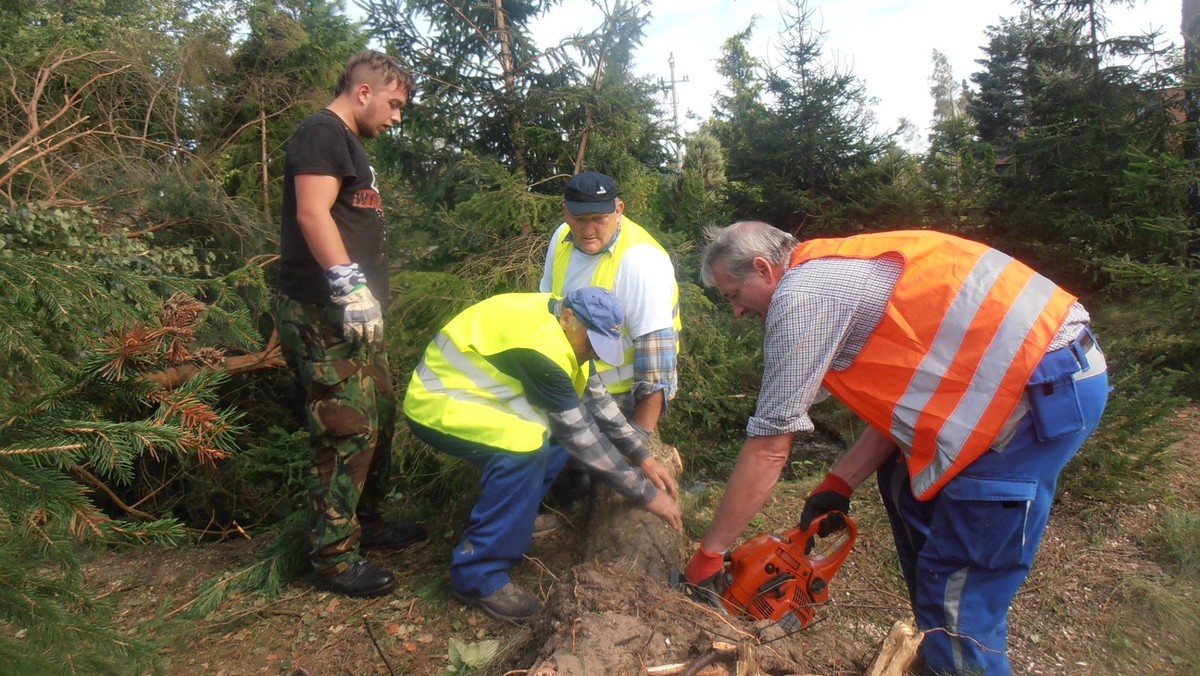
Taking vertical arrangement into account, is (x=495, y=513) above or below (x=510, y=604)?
above

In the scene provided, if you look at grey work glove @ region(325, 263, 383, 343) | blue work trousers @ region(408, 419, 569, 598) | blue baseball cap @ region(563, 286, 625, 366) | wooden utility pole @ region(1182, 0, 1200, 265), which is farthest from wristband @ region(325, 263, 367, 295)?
wooden utility pole @ region(1182, 0, 1200, 265)

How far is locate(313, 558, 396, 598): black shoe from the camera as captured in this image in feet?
9.54

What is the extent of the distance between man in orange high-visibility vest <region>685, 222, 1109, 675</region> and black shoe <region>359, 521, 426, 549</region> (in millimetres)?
1828

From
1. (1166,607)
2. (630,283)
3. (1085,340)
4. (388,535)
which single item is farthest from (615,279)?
(1166,607)

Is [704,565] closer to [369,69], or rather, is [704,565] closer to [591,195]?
[591,195]

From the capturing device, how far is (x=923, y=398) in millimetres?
2121

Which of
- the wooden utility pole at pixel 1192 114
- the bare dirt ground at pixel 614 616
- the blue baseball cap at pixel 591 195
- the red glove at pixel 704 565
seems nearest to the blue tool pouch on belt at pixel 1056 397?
the bare dirt ground at pixel 614 616

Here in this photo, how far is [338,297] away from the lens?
8.55ft

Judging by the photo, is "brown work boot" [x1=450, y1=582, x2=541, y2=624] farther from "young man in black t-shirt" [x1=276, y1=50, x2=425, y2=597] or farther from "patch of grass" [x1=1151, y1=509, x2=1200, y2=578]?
"patch of grass" [x1=1151, y1=509, x2=1200, y2=578]

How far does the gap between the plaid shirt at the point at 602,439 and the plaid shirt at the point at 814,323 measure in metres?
0.70

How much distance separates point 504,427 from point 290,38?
221 inches

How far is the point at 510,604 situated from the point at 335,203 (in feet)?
5.68

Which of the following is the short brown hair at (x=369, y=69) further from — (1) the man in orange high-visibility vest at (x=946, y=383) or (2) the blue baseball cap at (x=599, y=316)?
(1) the man in orange high-visibility vest at (x=946, y=383)

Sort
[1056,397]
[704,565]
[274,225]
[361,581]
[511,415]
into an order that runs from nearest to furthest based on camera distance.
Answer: [1056,397], [704,565], [511,415], [361,581], [274,225]
